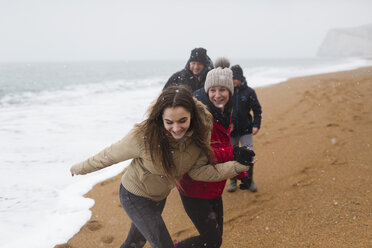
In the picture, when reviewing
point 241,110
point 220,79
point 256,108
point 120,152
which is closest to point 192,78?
point 241,110

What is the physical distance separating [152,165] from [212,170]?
495mm

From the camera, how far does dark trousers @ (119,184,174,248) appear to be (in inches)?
81.0

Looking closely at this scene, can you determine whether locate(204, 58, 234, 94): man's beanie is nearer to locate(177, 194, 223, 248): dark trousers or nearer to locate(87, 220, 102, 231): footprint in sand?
locate(177, 194, 223, 248): dark trousers

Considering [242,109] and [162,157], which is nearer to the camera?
[162,157]

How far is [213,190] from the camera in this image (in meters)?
2.27

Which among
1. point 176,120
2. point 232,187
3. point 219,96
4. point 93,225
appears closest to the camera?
point 176,120

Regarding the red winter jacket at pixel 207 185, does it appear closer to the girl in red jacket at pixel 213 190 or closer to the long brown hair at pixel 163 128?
the girl in red jacket at pixel 213 190

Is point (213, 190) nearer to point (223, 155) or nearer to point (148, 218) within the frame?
point (223, 155)

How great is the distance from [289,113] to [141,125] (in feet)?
21.6

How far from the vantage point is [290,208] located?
11.0 ft

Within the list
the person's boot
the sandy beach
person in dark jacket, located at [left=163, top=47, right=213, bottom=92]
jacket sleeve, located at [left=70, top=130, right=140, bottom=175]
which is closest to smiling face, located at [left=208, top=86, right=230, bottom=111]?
jacket sleeve, located at [left=70, top=130, right=140, bottom=175]

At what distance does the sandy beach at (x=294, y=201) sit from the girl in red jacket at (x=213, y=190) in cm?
73

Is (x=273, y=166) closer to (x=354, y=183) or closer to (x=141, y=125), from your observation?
(x=354, y=183)

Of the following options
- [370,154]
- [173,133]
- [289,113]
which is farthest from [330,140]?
[173,133]
